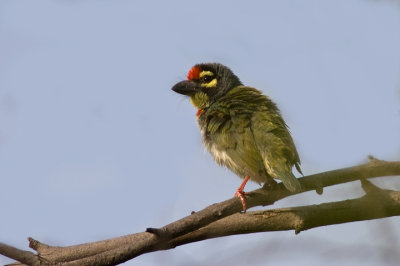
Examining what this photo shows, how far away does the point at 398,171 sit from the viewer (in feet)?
10.8

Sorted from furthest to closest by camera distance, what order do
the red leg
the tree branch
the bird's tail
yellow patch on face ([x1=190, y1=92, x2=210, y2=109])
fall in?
yellow patch on face ([x1=190, y1=92, x2=210, y2=109]), the bird's tail, the red leg, the tree branch

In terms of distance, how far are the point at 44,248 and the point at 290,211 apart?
1517 mm

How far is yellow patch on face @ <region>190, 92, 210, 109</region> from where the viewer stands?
5285mm

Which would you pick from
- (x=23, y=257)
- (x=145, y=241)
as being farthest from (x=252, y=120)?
(x=23, y=257)

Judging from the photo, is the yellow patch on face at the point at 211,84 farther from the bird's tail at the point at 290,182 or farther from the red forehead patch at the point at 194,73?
the bird's tail at the point at 290,182

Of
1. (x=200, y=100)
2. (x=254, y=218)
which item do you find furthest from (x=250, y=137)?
(x=200, y=100)

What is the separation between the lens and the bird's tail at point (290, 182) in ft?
11.7

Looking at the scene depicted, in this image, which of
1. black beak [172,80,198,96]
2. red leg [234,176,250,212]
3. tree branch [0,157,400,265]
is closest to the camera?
tree branch [0,157,400,265]

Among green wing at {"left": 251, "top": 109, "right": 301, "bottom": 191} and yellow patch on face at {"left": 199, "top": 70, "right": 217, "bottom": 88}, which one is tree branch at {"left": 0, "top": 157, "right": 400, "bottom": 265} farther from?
yellow patch on face at {"left": 199, "top": 70, "right": 217, "bottom": 88}

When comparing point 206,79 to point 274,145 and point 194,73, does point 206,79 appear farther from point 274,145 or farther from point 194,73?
point 274,145

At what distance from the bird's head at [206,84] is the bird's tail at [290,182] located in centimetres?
157

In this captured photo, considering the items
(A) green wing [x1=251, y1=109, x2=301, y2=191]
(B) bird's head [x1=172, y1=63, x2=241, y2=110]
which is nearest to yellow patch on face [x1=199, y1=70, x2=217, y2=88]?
(B) bird's head [x1=172, y1=63, x2=241, y2=110]

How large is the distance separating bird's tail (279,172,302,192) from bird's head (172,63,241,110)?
5.15ft

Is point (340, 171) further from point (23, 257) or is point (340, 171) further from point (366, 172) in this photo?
point (23, 257)
